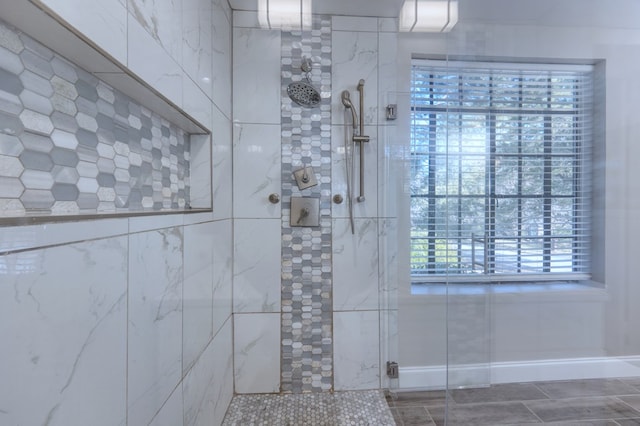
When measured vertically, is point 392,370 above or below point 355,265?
below

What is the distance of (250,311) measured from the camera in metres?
1.77

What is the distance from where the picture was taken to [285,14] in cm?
175

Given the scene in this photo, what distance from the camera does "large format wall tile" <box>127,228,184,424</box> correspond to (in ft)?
2.60

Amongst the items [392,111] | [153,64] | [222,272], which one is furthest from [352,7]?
[222,272]

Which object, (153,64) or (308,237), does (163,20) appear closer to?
(153,64)

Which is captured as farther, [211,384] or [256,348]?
[256,348]

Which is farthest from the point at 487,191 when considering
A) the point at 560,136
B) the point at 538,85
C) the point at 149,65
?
the point at 149,65

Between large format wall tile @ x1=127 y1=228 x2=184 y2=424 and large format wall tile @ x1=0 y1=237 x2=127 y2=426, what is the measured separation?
45mm

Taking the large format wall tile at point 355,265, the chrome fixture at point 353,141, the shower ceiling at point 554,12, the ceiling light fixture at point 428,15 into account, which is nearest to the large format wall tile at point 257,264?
the large format wall tile at point 355,265

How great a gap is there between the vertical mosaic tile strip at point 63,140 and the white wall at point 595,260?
1.47 m

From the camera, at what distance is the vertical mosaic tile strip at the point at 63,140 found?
50 cm

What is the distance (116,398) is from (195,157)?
977mm

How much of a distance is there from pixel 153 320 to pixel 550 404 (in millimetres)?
1800

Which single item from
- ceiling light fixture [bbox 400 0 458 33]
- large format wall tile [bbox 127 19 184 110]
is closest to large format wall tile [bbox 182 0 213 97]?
large format wall tile [bbox 127 19 184 110]
